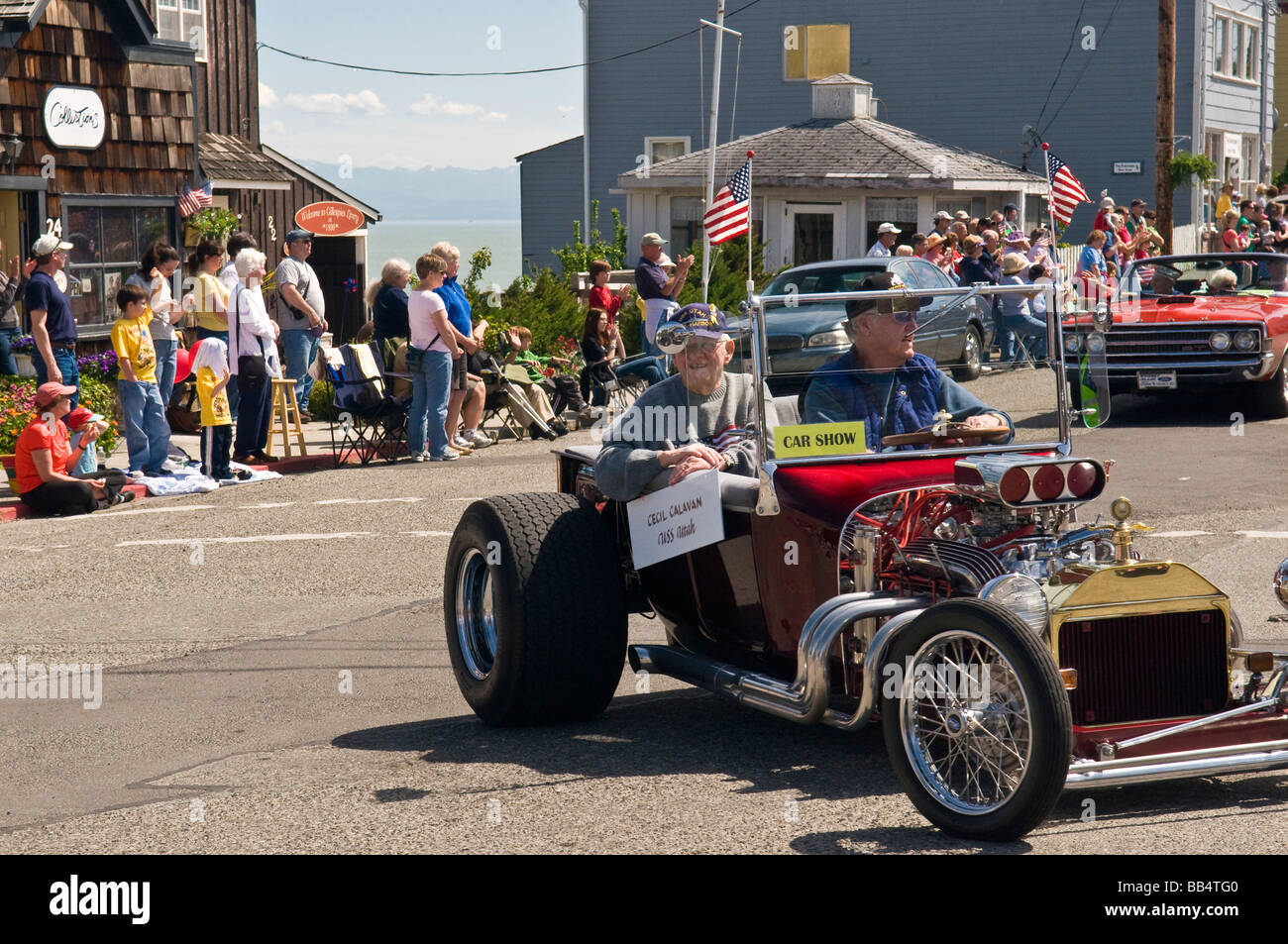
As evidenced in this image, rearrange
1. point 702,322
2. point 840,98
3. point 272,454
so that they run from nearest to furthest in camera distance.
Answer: point 702,322 → point 272,454 → point 840,98

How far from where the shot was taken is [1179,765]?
499cm

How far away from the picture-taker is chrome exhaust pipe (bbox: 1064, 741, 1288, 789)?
4.89 metres

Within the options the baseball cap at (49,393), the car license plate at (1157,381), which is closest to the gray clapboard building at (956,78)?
the car license plate at (1157,381)

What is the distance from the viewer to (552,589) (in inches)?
251

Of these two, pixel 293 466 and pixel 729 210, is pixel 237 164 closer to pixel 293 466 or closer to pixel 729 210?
pixel 729 210

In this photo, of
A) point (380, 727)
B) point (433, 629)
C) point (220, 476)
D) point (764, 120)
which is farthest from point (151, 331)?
point (764, 120)

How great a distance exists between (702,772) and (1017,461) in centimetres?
152

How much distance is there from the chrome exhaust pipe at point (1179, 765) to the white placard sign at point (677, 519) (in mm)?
1698

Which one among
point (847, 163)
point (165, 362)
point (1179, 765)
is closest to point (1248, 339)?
point (165, 362)

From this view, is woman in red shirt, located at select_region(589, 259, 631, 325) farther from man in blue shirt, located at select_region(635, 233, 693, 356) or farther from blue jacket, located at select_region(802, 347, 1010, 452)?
blue jacket, located at select_region(802, 347, 1010, 452)

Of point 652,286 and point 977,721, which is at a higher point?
point 652,286

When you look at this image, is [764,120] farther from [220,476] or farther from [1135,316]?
[220,476]

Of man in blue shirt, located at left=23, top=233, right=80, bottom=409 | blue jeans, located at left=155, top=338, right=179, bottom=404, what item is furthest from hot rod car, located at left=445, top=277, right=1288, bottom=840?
blue jeans, located at left=155, top=338, right=179, bottom=404

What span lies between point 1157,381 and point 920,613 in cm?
1228
